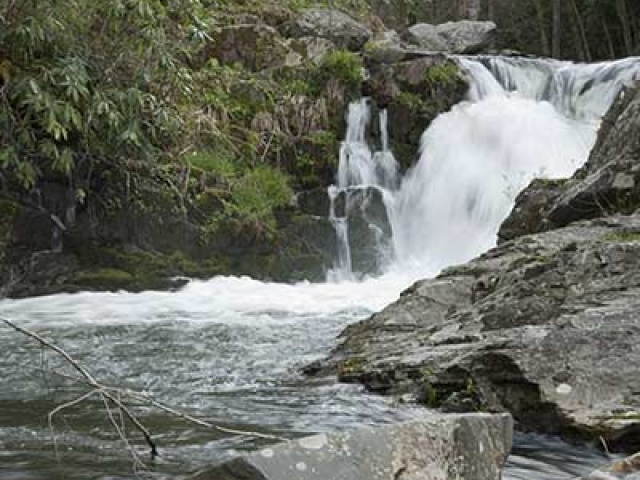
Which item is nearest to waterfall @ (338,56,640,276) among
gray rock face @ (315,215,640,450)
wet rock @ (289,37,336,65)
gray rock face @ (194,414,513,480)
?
wet rock @ (289,37,336,65)

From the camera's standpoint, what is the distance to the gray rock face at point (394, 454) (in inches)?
95.5

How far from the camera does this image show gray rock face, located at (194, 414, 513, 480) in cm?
243

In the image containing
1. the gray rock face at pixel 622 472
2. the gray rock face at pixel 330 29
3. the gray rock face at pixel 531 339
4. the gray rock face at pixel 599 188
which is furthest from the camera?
the gray rock face at pixel 330 29

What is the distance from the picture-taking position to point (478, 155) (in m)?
13.6

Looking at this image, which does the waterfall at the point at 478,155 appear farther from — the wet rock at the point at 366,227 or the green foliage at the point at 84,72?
the green foliage at the point at 84,72

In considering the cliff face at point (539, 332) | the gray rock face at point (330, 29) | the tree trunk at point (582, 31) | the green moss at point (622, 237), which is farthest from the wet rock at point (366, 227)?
the tree trunk at point (582, 31)

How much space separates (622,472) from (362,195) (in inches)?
394

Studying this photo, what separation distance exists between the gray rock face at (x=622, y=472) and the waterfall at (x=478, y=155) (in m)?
9.35

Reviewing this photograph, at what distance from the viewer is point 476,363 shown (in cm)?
481

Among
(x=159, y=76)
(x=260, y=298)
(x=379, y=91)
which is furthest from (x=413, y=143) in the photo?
(x=159, y=76)

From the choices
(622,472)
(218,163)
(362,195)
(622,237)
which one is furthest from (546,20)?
(622,472)

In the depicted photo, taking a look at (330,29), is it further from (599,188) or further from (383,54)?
(599,188)

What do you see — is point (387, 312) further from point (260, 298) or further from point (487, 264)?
point (260, 298)

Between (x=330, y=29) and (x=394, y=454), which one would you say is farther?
(x=330, y=29)
